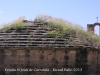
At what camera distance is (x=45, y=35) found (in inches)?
480

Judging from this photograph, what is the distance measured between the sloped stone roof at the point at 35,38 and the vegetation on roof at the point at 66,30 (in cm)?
19

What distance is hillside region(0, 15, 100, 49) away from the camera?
1166 centimetres

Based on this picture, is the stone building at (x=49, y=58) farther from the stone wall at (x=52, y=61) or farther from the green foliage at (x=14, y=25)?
the green foliage at (x=14, y=25)

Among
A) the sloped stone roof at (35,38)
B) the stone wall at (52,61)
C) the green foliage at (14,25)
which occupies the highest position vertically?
the green foliage at (14,25)

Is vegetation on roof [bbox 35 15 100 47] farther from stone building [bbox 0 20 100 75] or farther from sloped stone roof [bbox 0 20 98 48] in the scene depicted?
stone building [bbox 0 20 100 75]

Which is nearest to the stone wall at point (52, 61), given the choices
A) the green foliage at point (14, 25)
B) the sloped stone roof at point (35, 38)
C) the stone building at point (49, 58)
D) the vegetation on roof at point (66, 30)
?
the stone building at point (49, 58)

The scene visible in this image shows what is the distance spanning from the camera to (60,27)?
12.8m

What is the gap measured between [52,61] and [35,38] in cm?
143

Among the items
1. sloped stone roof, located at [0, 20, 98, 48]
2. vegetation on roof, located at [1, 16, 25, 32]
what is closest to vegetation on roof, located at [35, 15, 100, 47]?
sloped stone roof, located at [0, 20, 98, 48]

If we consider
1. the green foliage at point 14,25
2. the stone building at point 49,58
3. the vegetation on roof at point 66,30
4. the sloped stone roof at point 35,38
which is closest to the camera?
the stone building at point 49,58

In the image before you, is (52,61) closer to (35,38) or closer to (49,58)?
(49,58)

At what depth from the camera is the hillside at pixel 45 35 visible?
11.7 meters

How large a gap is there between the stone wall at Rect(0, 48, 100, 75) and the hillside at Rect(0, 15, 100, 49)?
280mm

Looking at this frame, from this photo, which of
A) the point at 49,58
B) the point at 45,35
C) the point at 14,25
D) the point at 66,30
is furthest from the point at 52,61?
the point at 14,25
